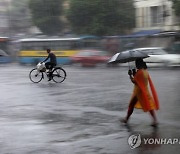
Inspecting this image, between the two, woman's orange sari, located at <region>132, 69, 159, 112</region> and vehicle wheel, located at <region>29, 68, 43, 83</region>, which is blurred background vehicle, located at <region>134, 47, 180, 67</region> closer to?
vehicle wheel, located at <region>29, 68, 43, 83</region>

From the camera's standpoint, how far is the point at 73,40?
33562 millimetres

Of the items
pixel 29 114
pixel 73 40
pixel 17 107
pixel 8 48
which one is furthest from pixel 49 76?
pixel 8 48

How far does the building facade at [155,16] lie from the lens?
130 ft

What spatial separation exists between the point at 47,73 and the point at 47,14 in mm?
30806

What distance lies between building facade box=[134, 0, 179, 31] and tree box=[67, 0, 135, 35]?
5.80 ft

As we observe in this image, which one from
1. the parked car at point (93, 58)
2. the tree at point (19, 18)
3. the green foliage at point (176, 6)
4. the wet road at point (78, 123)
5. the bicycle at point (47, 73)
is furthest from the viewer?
the tree at point (19, 18)

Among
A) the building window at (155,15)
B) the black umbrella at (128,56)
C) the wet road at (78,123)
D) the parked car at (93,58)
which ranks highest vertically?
the building window at (155,15)

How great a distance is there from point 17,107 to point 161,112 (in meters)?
3.91

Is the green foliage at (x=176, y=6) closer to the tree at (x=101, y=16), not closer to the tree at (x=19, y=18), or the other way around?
the tree at (x=101, y=16)

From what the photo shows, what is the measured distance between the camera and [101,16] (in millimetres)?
39750

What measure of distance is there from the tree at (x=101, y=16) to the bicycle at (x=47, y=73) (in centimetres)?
2270

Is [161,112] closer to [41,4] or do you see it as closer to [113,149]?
[113,149]

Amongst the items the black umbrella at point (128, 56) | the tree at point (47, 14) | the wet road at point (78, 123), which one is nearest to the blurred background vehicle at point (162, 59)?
the wet road at point (78, 123)

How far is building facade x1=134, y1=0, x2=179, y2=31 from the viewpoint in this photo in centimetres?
3975
